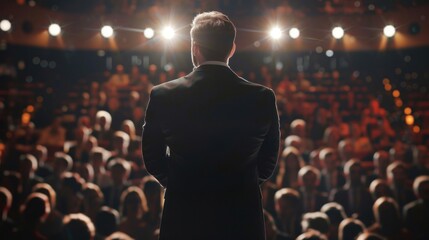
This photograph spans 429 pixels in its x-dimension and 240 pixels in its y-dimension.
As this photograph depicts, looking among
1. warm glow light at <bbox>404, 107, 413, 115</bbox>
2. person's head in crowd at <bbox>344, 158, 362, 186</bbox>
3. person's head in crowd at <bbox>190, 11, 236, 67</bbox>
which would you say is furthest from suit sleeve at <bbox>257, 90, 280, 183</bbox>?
warm glow light at <bbox>404, 107, 413, 115</bbox>

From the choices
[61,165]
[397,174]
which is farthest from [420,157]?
[61,165]

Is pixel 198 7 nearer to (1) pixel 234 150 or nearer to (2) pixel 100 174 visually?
(2) pixel 100 174

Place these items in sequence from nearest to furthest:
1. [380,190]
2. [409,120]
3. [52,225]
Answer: [52,225]
[380,190]
[409,120]

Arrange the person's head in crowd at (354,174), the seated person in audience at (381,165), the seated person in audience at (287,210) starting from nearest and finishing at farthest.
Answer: the seated person in audience at (287,210) → the person's head in crowd at (354,174) → the seated person in audience at (381,165)

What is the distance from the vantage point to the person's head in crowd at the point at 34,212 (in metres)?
4.25

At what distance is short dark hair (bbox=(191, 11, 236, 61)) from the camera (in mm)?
1537

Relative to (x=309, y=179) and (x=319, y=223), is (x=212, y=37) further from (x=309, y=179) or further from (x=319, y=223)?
(x=309, y=179)

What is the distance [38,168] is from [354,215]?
3.81 metres

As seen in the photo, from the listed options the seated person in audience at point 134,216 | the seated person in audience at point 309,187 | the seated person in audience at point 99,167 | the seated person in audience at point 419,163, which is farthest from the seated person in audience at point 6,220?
the seated person in audience at point 419,163

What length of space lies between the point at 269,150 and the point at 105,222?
335 centimetres

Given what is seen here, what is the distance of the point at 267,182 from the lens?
5.76 meters

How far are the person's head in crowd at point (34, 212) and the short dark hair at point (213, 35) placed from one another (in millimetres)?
3202

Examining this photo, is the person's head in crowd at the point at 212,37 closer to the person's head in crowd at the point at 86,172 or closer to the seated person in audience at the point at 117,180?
the seated person in audience at the point at 117,180

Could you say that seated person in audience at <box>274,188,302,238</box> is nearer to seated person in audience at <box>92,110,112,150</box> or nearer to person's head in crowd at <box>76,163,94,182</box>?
person's head in crowd at <box>76,163,94,182</box>
